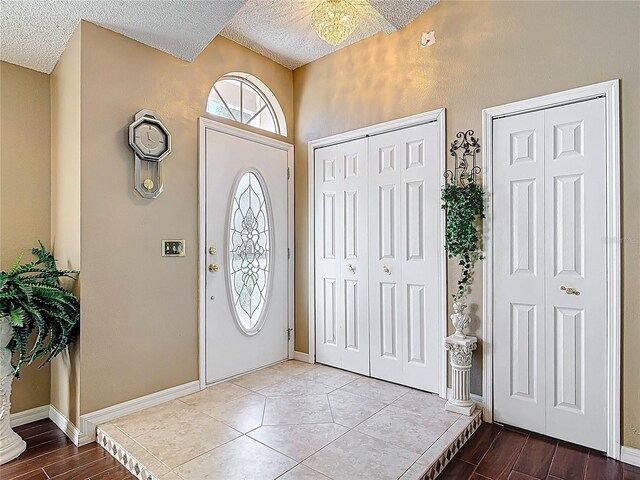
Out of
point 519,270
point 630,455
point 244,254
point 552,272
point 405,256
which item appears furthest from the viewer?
point 244,254

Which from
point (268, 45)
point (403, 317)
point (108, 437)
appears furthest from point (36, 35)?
point (403, 317)

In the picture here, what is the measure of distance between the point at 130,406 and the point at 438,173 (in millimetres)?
2710

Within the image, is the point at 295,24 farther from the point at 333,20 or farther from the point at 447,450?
the point at 447,450

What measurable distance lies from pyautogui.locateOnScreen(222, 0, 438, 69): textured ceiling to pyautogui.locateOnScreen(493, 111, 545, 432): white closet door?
1154mm

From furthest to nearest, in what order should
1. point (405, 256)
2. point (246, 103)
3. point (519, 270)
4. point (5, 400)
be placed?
point (246, 103)
point (405, 256)
point (519, 270)
point (5, 400)

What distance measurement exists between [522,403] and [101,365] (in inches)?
107

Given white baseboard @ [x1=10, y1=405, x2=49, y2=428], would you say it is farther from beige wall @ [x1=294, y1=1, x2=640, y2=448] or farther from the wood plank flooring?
beige wall @ [x1=294, y1=1, x2=640, y2=448]

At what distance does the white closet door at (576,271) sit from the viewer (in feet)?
7.18

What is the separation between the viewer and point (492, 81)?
8.49 ft

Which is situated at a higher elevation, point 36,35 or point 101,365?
point 36,35

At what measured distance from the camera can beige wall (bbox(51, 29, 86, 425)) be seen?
7.93 ft

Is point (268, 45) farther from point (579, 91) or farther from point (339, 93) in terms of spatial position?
point (579, 91)

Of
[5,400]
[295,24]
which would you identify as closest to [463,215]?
[295,24]

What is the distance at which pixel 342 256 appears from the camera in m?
3.41
